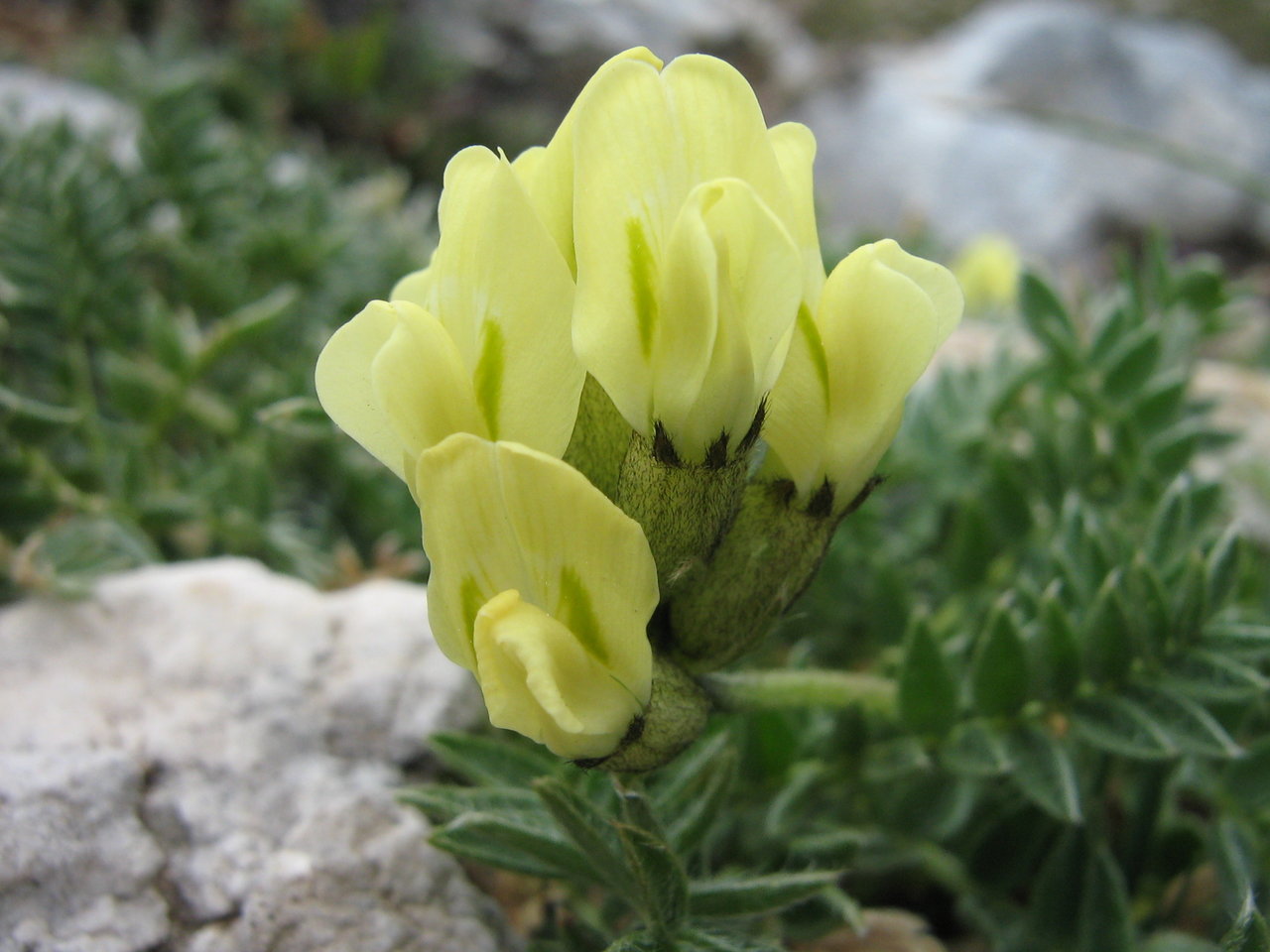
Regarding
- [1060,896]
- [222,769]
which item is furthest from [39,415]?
[1060,896]

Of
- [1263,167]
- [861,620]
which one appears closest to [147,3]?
[861,620]

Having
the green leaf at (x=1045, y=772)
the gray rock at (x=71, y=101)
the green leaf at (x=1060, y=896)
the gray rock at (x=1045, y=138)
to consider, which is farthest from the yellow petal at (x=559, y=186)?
the gray rock at (x=1045, y=138)

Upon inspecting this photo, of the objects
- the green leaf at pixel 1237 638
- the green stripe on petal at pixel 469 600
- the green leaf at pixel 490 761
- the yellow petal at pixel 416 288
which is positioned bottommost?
the green leaf at pixel 490 761

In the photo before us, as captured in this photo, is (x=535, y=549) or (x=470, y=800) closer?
(x=535, y=549)

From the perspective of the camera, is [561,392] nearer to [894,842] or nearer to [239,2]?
[894,842]

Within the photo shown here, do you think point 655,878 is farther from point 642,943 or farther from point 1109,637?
point 1109,637

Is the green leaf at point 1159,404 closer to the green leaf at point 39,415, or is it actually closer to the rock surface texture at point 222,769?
the rock surface texture at point 222,769
